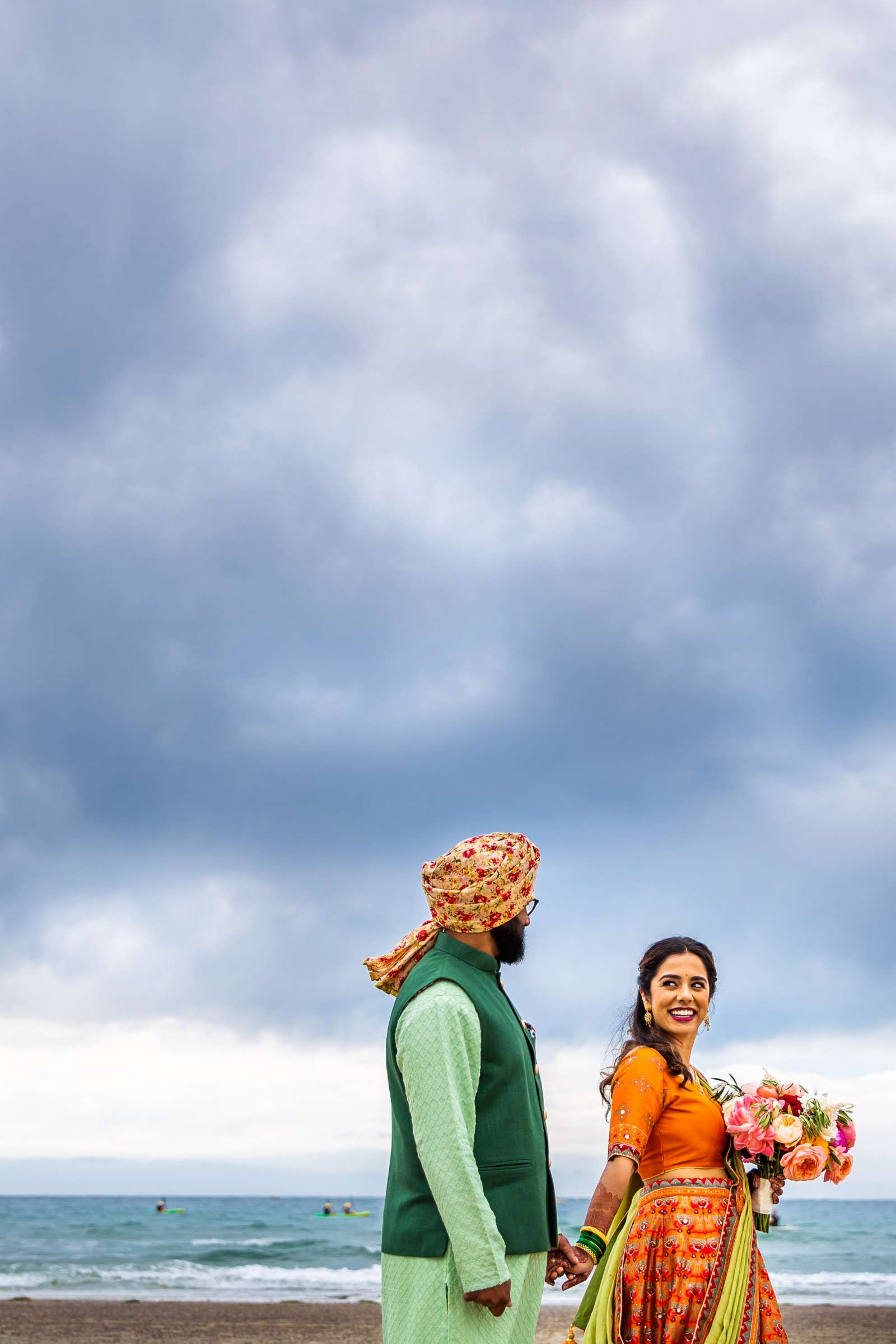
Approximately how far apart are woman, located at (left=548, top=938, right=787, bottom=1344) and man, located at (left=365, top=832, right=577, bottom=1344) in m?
0.61

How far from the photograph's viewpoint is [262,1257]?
83.4 feet

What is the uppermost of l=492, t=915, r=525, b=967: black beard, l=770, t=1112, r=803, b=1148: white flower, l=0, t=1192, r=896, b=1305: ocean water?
l=492, t=915, r=525, b=967: black beard

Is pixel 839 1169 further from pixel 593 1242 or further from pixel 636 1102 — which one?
pixel 593 1242

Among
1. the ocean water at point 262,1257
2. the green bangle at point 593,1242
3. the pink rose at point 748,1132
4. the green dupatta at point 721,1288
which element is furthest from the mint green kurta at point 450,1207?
the ocean water at point 262,1257

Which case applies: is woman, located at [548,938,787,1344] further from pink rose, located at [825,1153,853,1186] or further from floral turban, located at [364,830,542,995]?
floral turban, located at [364,830,542,995]

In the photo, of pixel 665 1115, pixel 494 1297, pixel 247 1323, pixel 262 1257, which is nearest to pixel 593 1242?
pixel 665 1115

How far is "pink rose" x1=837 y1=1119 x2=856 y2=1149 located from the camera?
12.9 feet

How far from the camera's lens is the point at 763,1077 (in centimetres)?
394

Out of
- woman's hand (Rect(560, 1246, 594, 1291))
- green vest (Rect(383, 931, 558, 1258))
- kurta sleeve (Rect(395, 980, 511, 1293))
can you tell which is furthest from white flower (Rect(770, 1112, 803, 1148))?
kurta sleeve (Rect(395, 980, 511, 1293))

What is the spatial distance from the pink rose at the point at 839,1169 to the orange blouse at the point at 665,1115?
33cm

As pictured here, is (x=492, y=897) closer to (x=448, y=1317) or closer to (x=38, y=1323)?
(x=448, y=1317)

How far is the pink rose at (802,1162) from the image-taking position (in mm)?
3734

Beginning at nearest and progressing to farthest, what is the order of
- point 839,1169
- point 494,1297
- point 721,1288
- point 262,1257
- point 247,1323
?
point 494,1297, point 721,1288, point 839,1169, point 247,1323, point 262,1257

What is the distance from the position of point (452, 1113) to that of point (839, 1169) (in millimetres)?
1700
